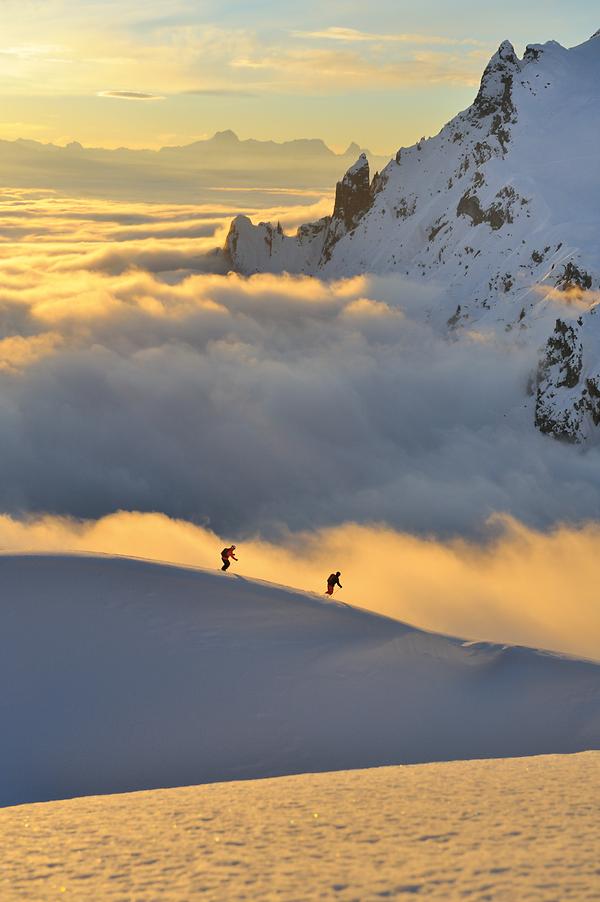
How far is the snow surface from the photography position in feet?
45.9

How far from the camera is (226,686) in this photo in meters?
28.8

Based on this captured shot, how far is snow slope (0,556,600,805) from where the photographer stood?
82.8 ft

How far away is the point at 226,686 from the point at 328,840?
12.8 metres

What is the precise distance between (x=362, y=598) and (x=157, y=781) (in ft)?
468

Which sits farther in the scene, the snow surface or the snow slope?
the snow slope

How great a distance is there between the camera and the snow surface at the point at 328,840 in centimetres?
1399

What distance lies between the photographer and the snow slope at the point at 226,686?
25.2 metres

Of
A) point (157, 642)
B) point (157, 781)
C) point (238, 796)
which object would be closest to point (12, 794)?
point (157, 781)

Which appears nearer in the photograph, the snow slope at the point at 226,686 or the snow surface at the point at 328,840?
the snow surface at the point at 328,840

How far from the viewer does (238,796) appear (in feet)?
66.5

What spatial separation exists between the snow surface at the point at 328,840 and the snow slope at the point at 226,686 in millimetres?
3853

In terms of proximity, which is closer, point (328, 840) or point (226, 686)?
point (328, 840)

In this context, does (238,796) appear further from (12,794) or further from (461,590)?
(461,590)

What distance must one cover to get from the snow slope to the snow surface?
3.85m
